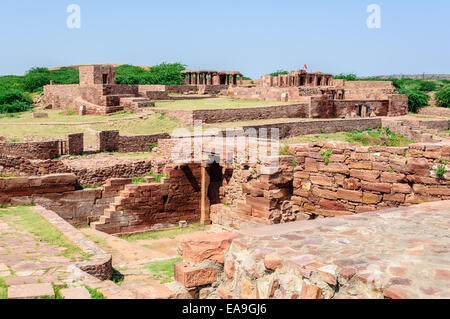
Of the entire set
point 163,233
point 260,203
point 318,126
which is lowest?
point 163,233

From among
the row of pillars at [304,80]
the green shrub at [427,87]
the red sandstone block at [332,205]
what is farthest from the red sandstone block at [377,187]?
the green shrub at [427,87]

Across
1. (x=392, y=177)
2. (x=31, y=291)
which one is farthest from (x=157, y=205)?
(x=31, y=291)

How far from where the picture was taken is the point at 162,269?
6.72m

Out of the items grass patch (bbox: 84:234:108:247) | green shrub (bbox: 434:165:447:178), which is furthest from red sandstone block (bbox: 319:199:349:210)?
grass patch (bbox: 84:234:108:247)

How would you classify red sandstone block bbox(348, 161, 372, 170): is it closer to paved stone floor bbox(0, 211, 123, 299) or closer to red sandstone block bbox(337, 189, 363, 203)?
red sandstone block bbox(337, 189, 363, 203)

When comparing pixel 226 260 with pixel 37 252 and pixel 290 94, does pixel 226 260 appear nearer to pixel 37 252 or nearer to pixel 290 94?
pixel 37 252

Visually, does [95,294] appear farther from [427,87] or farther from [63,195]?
[427,87]

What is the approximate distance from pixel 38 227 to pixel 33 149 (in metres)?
7.97

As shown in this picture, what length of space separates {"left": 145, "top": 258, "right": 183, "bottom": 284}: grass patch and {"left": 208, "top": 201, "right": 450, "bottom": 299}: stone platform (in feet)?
5.60

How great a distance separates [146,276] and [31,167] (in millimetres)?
6886

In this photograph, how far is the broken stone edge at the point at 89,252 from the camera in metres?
6.00

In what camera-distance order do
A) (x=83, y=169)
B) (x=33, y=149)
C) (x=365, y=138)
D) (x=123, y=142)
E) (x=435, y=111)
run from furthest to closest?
(x=435, y=111)
(x=365, y=138)
(x=123, y=142)
(x=33, y=149)
(x=83, y=169)

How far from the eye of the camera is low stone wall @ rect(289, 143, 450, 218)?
25.2 ft

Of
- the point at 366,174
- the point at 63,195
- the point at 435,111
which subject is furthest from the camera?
the point at 435,111
